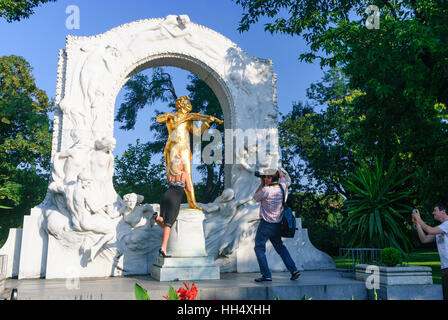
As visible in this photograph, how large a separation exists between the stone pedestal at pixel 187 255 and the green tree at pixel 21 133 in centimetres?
974

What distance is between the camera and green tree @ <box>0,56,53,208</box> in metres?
14.3

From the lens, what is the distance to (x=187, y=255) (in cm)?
678

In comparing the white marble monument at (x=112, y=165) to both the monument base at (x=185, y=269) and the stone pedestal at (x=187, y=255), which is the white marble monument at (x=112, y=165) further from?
the monument base at (x=185, y=269)

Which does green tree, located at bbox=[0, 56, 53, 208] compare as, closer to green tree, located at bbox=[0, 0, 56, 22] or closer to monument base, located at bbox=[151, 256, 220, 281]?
green tree, located at bbox=[0, 0, 56, 22]

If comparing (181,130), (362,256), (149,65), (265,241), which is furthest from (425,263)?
(149,65)

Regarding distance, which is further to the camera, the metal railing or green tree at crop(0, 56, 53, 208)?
green tree at crop(0, 56, 53, 208)

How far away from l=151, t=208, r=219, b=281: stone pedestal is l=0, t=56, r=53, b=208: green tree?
9.74m

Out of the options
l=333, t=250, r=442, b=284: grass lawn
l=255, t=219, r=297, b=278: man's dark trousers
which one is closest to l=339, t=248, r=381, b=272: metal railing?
l=333, t=250, r=442, b=284: grass lawn

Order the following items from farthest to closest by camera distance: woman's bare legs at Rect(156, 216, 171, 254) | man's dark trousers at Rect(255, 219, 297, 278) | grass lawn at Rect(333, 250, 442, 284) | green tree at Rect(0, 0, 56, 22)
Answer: green tree at Rect(0, 0, 56, 22) → grass lawn at Rect(333, 250, 442, 284) → woman's bare legs at Rect(156, 216, 171, 254) → man's dark trousers at Rect(255, 219, 297, 278)

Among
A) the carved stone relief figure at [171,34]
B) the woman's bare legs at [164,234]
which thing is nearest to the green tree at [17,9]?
the carved stone relief figure at [171,34]

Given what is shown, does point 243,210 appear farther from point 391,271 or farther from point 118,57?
point 118,57

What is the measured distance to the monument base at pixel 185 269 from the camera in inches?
252

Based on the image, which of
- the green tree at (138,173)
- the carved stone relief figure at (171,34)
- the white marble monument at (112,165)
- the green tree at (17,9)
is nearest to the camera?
the white marble monument at (112,165)

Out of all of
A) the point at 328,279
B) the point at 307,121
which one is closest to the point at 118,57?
the point at 328,279
